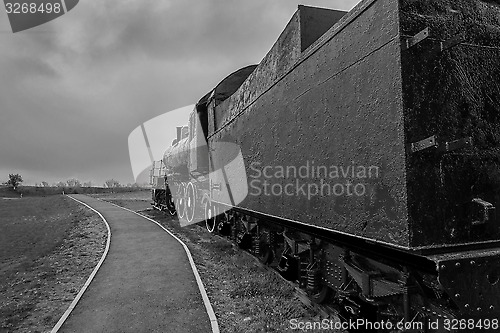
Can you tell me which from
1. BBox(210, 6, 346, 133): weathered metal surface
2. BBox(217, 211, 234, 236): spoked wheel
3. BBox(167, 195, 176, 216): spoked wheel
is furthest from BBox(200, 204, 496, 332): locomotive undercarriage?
BBox(167, 195, 176, 216): spoked wheel

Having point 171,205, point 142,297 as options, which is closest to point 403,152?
point 142,297

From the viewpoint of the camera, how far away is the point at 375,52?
8.24ft

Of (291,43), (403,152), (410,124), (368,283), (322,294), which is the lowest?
(322,294)

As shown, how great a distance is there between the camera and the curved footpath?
4.85m

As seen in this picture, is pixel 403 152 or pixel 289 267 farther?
pixel 289 267

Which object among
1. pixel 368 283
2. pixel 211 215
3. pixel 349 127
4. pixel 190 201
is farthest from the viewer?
pixel 190 201

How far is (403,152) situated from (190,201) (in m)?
10.8

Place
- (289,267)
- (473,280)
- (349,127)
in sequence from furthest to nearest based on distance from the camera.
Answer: (289,267) → (349,127) → (473,280)

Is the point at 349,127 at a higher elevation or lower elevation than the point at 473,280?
higher

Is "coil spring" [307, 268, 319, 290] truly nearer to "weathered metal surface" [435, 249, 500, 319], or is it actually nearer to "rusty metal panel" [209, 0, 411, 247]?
"rusty metal panel" [209, 0, 411, 247]

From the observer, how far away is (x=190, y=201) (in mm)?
12453

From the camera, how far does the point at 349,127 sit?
2.80 meters

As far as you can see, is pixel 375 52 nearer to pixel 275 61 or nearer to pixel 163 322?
pixel 275 61

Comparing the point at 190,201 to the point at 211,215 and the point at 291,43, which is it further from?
the point at 291,43
